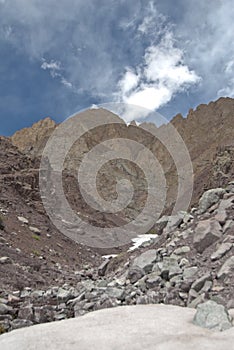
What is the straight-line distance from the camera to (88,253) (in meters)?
32.7

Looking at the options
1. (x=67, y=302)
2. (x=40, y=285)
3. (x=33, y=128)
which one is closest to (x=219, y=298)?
(x=67, y=302)

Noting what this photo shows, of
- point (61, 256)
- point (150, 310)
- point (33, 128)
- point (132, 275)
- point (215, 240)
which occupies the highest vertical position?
point (33, 128)

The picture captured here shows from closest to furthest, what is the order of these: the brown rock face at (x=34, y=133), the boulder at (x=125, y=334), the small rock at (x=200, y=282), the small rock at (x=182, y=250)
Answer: the boulder at (x=125, y=334) → the small rock at (x=200, y=282) → the small rock at (x=182, y=250) → the brown rock face at (x=34, y=133)

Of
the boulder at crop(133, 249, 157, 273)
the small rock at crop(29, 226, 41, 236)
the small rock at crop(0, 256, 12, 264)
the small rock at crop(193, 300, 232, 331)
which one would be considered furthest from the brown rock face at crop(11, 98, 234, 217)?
the small rock at crop(193, 300, 232, 331)

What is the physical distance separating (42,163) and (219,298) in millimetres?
46047

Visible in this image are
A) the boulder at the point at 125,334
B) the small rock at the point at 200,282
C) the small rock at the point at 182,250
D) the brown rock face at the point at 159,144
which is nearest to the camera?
the boulder at the point at 125,334

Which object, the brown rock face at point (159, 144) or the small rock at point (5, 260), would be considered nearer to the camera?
the small rock at point (5, 260)

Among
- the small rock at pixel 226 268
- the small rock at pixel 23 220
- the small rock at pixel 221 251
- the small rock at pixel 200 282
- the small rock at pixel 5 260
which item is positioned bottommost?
the small rock at pixel 200 282

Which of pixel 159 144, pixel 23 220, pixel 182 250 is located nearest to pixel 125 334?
pixel 182 250

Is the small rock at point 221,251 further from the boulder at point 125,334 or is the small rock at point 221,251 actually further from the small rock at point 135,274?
the boulder at point 125,334

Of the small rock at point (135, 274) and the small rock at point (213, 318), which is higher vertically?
the small rock at point (135, 274)

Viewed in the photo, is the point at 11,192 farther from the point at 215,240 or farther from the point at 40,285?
the point at 215,240

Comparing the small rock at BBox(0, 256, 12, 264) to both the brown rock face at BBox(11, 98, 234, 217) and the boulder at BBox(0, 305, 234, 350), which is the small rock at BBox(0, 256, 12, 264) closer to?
the boulder at BBox(0, 305, 234, 350)

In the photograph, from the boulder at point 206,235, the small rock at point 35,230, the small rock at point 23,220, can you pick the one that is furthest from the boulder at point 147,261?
the small rock at point 23,220
